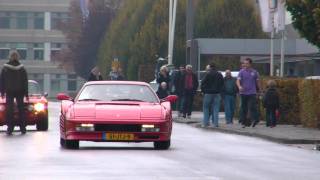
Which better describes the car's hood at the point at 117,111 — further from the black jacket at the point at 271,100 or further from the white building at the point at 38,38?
the white building at the point at 38,38

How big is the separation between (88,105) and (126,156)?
107 inches

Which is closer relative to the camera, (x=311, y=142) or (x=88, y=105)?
(x=88, y=105)

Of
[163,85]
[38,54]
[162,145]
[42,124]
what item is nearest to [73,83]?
[38,54]

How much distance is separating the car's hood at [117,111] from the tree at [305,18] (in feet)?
30.0

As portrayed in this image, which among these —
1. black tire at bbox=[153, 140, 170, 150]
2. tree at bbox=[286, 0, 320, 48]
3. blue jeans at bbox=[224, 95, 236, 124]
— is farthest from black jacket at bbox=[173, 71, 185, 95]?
black tire at bbox=[153, 140, 170, 150]

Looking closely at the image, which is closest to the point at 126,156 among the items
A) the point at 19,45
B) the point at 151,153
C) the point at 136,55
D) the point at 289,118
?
the point at 151,153

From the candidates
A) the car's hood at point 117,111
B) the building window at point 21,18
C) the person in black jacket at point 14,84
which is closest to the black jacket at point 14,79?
the person in black jacket at point 14,84

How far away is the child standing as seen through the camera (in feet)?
100

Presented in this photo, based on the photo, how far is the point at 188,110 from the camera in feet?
122

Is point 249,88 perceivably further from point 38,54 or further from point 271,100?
point 38,54

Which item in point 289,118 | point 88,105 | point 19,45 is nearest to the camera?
point 88,105

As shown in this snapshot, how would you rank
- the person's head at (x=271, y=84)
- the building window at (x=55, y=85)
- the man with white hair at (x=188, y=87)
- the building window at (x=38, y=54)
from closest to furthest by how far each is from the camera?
the person's head at (x=271, y=84) → the man with white hair at (x=188, y=87) → the building window at (x=55, y=85) → the building window at (x=38, y=54)

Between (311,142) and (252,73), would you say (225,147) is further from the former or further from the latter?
(252,73)

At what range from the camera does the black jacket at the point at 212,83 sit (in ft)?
100
